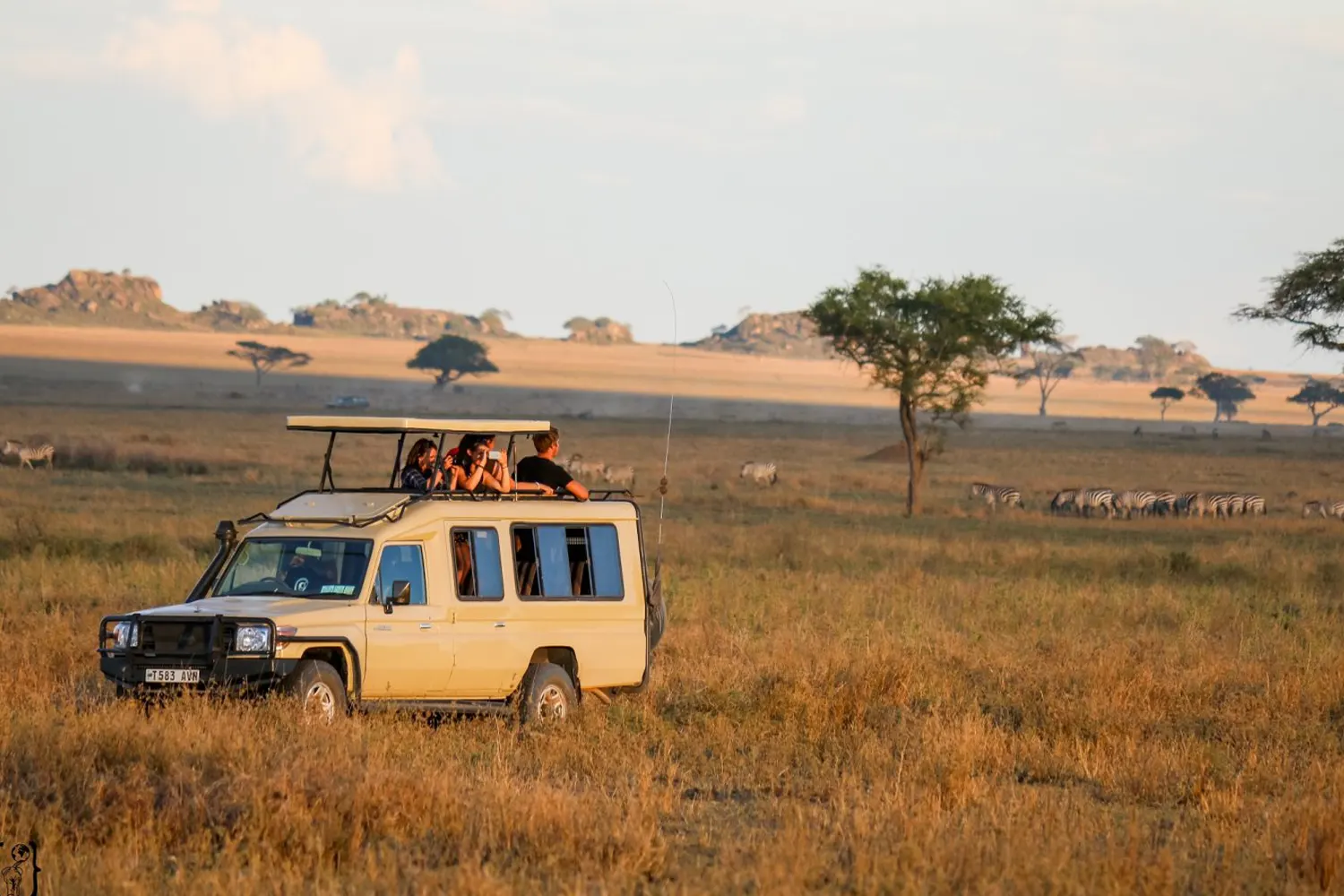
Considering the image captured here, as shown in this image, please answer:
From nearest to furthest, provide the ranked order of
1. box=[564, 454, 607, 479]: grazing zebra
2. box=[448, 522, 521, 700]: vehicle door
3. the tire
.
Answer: box=[448, 522, 521, 700]: vehicle door, the tire, box=[564, 454, 607, 479]: grazing zebra

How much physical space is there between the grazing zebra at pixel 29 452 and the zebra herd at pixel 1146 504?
2496cm

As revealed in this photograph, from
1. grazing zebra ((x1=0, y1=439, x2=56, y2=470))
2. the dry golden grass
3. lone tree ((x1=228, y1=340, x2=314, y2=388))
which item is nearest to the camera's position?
grazing zebra ((x1=0, y1=439, x2=56, y2=470))

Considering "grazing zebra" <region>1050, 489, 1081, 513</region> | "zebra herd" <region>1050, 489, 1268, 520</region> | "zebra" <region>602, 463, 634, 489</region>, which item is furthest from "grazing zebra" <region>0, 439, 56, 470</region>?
"zebra herd" <region>1050, 489, 1268, 520</region>

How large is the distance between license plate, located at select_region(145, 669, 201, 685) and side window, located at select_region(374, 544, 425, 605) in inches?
49.6

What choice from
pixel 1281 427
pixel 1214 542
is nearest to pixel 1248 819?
pixel 1214 542

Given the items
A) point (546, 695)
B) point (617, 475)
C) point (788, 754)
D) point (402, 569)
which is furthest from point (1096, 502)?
point (402, 569)

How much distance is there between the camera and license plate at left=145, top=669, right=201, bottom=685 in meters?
11.2

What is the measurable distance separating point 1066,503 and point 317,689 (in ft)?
112

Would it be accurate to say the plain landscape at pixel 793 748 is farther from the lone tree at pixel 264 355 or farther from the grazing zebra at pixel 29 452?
the lone tree at pixel 264 355

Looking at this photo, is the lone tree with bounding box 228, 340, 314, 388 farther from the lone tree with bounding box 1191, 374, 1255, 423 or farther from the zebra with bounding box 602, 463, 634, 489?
the zebra with bounding box 602, 463, 634, 489

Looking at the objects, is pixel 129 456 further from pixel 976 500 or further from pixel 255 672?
pixel 255 672

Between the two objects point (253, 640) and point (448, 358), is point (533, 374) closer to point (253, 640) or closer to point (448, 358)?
point (448, 358)

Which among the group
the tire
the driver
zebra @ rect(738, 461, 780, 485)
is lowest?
zebra @ rect(738, 461, 780, 485)

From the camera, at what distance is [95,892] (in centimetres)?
732
